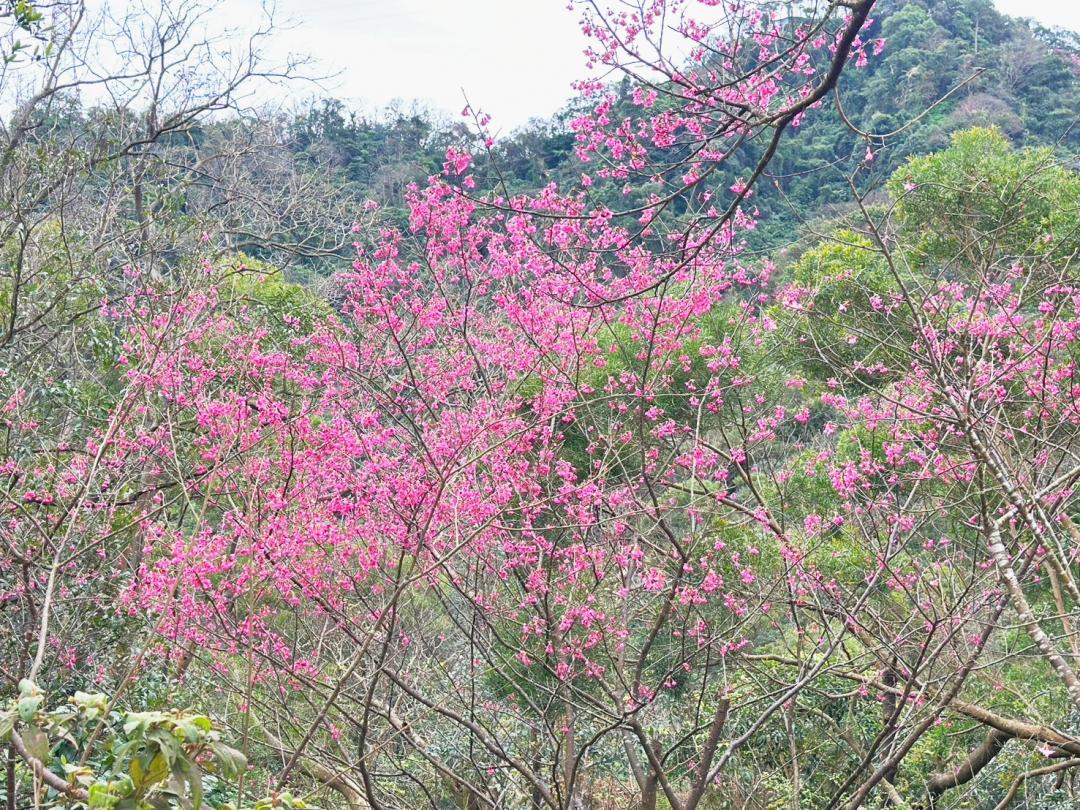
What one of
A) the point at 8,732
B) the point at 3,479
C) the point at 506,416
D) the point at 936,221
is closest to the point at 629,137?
the point at 506,416

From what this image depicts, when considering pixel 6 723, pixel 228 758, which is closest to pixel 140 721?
pixel 228 758

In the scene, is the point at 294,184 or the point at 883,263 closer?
the point at 883,263

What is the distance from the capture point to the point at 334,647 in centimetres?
592

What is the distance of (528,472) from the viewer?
5043mm

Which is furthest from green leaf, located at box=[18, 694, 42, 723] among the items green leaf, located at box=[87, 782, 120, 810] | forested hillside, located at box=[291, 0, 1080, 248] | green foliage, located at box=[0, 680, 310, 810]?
forested hillside, located at box=[291, 0, 1080, 248]

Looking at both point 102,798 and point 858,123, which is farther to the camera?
point 858,123

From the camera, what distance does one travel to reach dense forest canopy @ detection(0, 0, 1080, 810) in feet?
11.1

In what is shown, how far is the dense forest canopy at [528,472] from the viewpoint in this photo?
3.39 meters

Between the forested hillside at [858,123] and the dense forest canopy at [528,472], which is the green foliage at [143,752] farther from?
the forested hillside at [858,123]

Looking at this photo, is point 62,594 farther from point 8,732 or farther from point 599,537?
point 8,732

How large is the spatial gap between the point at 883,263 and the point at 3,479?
7.39m

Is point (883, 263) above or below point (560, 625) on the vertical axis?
above

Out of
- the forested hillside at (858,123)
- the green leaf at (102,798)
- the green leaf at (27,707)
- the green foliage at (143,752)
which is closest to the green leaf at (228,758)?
the green foliage at (143,752)

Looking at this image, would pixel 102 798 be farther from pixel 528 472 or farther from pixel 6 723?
pixel 528 472
